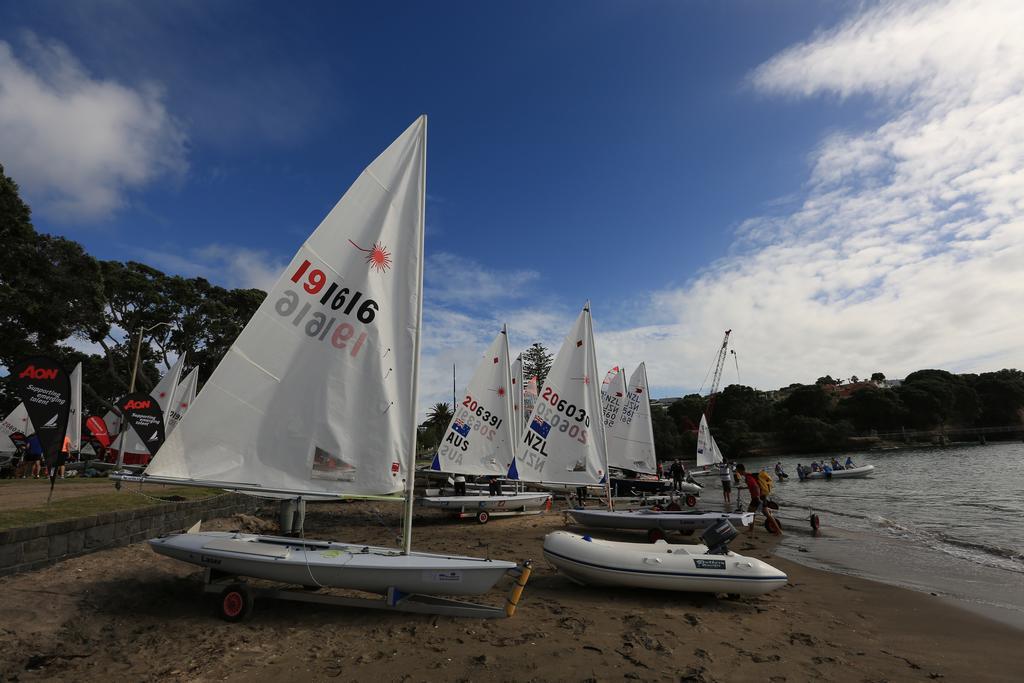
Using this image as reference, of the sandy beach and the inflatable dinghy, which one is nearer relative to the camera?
the sandy beach

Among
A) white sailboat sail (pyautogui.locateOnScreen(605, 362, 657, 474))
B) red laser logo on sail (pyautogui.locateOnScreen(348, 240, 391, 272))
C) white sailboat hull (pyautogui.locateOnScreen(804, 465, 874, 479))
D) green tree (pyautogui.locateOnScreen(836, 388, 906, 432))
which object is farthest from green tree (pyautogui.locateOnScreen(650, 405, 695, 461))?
red laser logo on sail (pyautogui.locateOnScreen(348, 240, 391, 272))

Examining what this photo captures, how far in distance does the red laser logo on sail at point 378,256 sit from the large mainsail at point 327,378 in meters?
0.01

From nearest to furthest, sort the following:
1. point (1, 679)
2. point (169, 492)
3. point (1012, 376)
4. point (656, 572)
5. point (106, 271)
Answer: point (1, 679) < point (656, 572) < point (169, 492) < point (106, 271) < point (1012, 376)

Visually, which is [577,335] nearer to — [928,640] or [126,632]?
[928,640]

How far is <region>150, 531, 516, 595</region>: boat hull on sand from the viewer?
20.7ft

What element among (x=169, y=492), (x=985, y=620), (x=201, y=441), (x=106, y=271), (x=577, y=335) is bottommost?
(x=985, y=620)

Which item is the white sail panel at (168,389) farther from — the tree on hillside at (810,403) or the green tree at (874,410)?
the green tree at (874,410)

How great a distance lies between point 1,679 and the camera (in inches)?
194

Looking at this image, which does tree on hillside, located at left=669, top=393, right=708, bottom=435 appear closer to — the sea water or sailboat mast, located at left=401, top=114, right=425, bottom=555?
the sea water

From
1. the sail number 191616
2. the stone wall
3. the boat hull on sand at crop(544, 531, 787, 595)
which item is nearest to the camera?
the stone wall

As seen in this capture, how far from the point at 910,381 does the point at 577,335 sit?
99024 mm

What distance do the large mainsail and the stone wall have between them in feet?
9.29

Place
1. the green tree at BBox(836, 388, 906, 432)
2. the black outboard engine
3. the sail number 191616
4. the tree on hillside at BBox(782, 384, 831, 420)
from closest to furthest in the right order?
1. the sail number 191616
2. the black outboard engine
3. the green tree at BBox(836, 388, 906, 432)
4. the tree on hillside at BBox(782, 384, 831, 420)

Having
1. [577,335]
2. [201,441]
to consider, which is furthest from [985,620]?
[201,441]
